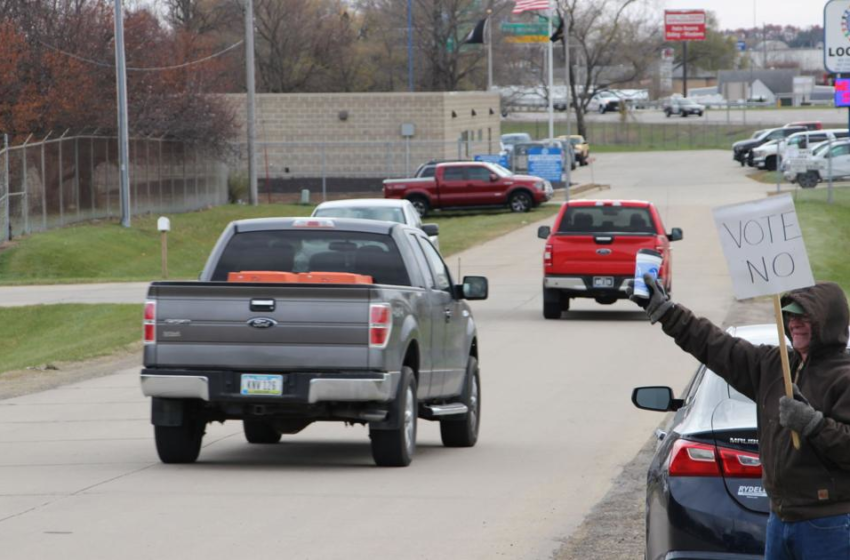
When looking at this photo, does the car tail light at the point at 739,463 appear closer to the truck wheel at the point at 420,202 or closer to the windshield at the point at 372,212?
the windshield at the point at 372,212

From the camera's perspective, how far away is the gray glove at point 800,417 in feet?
15.1

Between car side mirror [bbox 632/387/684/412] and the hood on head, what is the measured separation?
2.12 meters

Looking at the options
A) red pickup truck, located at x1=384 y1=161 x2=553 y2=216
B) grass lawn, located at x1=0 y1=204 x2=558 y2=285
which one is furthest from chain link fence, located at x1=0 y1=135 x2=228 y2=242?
red pickup truck, located at x1=384 y1=161 x2=553 y2=216

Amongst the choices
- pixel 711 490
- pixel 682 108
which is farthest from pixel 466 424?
pixel 682 108

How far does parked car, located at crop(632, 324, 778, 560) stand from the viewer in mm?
5641

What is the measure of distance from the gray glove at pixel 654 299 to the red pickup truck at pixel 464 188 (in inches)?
1812

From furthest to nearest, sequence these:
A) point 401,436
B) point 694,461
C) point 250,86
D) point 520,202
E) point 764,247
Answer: point 520,202
point 250,86
point 401,436
point 694,461
point 764,247

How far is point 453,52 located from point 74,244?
53.9 metres

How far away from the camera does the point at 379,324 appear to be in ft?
35.0

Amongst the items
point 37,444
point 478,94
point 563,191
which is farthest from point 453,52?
point 37,444

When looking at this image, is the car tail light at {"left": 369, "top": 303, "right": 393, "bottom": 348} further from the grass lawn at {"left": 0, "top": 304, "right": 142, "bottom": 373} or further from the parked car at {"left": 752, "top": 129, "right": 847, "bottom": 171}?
the parked car at {"left": 752, "top": 129, "right": 847, "bottom": 171}

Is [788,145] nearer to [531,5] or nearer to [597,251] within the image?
[531,5]

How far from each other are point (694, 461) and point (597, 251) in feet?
61.5

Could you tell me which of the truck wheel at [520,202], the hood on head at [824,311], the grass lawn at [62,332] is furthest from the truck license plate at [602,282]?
the truck wheel at [520,202]
